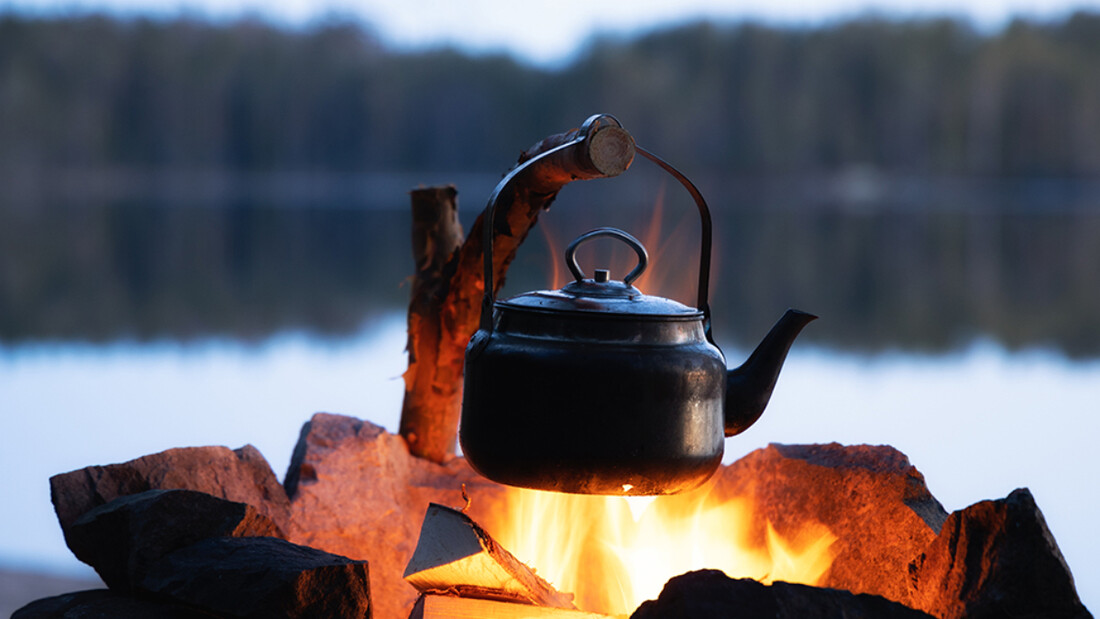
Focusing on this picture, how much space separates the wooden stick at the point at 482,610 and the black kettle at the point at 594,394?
0.76ft

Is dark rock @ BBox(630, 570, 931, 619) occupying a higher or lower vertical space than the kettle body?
lower

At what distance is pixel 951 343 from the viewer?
7289 mm

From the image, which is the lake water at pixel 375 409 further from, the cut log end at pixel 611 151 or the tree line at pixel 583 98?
the tree line at pixel 583 98

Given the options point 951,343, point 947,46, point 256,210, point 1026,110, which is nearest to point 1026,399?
point 951,343

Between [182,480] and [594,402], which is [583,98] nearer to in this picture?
[182,480]

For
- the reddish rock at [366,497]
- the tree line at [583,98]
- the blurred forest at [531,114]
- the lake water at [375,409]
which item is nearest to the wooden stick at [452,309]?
the reddish rock at [366,497]

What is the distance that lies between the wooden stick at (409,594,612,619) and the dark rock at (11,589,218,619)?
319 millimetres

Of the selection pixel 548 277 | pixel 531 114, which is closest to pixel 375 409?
pixel 548 277

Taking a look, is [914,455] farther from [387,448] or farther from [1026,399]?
[387,448]

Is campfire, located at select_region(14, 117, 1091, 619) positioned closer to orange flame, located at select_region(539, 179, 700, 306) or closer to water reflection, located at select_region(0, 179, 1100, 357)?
orange flame, located at select_region(539, 179, 700, 306)

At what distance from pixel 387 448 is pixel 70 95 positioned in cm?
4270

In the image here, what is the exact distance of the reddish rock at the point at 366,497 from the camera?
2.18 meters

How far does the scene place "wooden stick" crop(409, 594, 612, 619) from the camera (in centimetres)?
167

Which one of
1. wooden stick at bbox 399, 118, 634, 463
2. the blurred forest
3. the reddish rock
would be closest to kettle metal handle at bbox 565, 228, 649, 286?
wooden stick at bbox 399, 118, 634, 463
